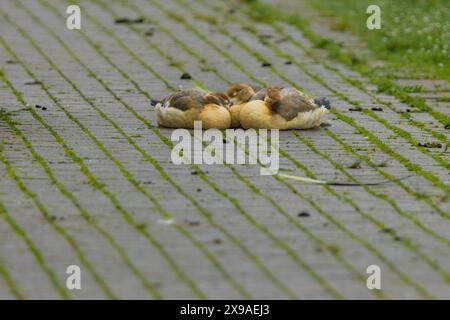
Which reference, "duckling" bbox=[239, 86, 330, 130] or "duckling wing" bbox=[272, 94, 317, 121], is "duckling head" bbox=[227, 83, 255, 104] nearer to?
"duckling" bbox=[239, 86, 330, 130]

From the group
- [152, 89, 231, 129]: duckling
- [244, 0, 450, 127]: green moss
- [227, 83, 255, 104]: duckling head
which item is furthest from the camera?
[244, 0, 450, 127]: green moss

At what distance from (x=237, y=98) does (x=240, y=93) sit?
0.05 meters

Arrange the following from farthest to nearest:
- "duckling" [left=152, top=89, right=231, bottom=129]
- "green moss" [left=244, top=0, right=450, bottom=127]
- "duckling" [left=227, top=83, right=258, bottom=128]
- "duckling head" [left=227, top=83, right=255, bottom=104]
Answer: "green moss" [left=244, top=0, right=450, bottom=127] < "duckling head" [left=227, top=83, right=255, bottom=104] < "duckling" [left=227, top=83, right=258, bottom=128] < "duckling" [left=152, top=89, right=231, bottom=129]

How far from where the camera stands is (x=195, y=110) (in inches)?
408

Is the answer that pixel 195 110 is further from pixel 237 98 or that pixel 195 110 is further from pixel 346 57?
pixel 346 57

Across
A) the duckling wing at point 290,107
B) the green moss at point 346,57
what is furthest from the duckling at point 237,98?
the green moss at point 346,57

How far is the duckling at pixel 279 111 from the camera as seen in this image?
10383mm

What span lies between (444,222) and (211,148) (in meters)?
2.38

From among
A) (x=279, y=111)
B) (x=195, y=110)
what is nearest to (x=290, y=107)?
(x=279, y=111)

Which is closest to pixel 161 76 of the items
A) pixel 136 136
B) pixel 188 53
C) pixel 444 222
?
pixel 188 53

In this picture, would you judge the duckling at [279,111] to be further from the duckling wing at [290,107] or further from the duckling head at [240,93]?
the duckling head at [240,93]

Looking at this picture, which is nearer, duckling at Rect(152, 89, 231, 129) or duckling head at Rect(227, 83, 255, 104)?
duckling at Rect(152, 89, 231, 129)

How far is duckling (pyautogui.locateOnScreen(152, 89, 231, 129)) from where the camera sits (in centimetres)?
1038

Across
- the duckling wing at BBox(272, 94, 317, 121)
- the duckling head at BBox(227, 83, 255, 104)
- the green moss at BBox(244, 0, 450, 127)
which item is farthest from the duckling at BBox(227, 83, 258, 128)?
the green moss at BBox(244, 0, 450, 127)
